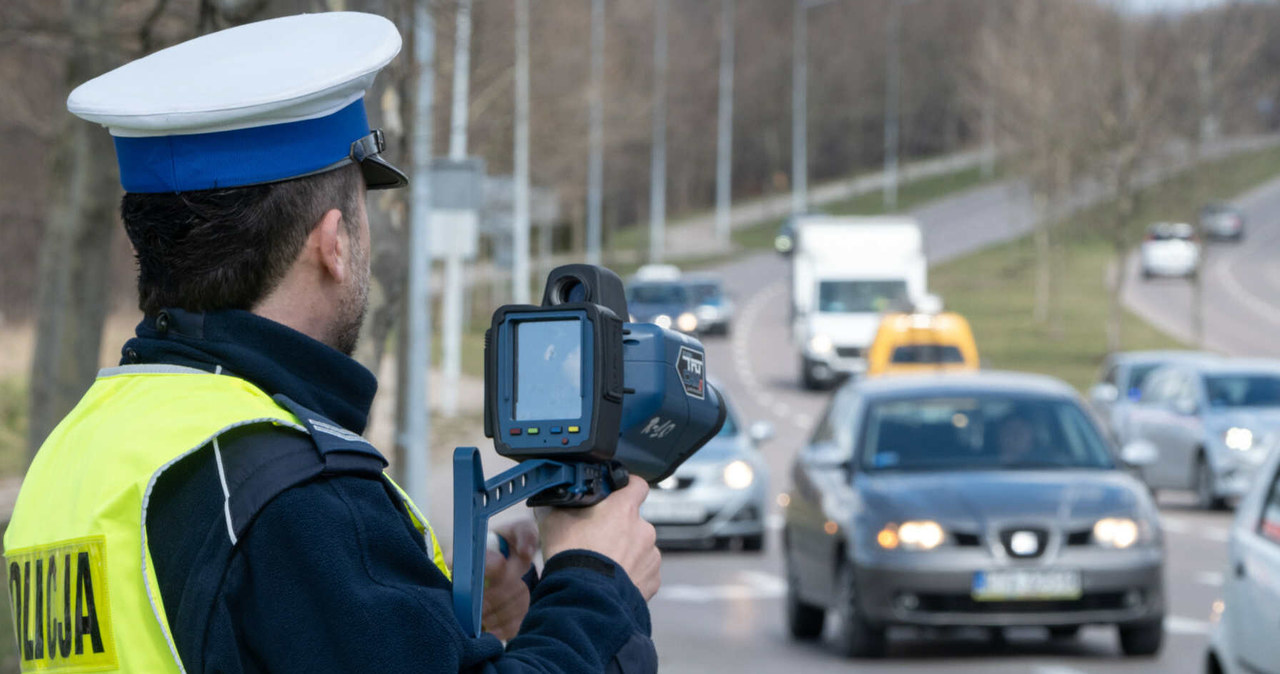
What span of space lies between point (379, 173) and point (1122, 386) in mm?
25209

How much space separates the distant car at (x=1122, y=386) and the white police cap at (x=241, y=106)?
2179 cm

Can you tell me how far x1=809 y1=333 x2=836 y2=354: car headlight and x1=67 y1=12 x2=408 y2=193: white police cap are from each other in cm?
3718

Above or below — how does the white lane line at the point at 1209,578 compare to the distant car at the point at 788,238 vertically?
below

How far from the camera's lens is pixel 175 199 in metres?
2.43

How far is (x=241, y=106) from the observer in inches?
93.4

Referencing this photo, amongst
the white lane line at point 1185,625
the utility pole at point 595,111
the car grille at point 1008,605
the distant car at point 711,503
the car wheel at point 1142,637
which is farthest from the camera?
the utility pole at point 595,111

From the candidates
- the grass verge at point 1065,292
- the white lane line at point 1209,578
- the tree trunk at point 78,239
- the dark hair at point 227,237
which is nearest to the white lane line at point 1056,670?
the white lane line at point 1209,578

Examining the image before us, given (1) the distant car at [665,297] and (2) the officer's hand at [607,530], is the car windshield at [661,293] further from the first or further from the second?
(2) the officer's hand at [607,530]

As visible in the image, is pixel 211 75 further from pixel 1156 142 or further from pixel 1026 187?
pixel 1026 187

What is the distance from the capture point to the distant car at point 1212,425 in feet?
67.3

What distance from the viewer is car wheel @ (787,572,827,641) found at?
12.2m

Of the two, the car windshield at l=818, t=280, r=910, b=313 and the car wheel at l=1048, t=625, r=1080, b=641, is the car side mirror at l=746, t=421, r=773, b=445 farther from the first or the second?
the car windshield at l=818, t=280, r=910, b=313

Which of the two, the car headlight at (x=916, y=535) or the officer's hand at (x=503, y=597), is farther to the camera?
the car headlight at (x=916, y=535)

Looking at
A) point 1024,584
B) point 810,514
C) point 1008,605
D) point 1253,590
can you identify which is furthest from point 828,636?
point 1253,590
